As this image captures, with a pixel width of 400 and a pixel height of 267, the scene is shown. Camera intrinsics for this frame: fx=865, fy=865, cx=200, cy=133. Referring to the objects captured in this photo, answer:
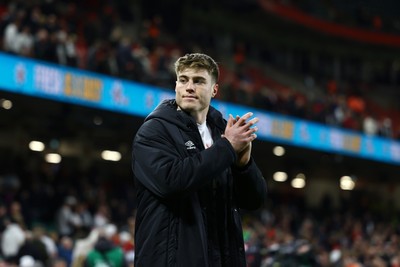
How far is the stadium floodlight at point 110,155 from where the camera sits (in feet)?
78.3

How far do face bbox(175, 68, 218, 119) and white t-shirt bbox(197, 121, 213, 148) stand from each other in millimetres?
107

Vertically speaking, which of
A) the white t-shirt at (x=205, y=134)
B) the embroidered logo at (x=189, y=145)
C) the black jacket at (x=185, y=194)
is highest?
the white t-shirt at (x=205, y=134)

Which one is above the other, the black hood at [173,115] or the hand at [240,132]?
the black hood at [173,115]

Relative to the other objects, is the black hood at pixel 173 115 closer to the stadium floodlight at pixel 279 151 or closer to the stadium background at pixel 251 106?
the stadium background at pixel 251 106

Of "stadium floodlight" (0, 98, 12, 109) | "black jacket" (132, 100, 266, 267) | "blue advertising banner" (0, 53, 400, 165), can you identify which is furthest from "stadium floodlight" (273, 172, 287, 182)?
→ "black jacket" (132, 100, 266, 267)

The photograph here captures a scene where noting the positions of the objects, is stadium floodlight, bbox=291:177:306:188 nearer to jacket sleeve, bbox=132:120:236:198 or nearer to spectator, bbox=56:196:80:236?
spectator, bbox=56:196:80:236

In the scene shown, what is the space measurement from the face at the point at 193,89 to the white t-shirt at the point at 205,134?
11 centimetres

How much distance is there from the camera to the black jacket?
3.60m

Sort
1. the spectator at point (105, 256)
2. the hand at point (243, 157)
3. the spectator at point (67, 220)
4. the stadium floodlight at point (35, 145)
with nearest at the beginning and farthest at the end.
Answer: the hand at point (243, 157), the spectator at point (105, 256), the spectator at point (67, 220), the stadium floodlight at point (35, 145)

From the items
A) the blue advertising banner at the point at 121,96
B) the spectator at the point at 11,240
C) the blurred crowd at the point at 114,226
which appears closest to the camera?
the blurred crowd at the point at 114,226

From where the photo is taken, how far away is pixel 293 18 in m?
31.3

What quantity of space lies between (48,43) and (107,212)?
138 inches

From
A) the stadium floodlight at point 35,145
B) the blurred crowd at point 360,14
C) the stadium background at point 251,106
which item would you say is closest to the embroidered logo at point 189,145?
the stadium background at point 251,106

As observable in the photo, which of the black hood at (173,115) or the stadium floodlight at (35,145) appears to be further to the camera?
the stadium floodlight at (35,145)
